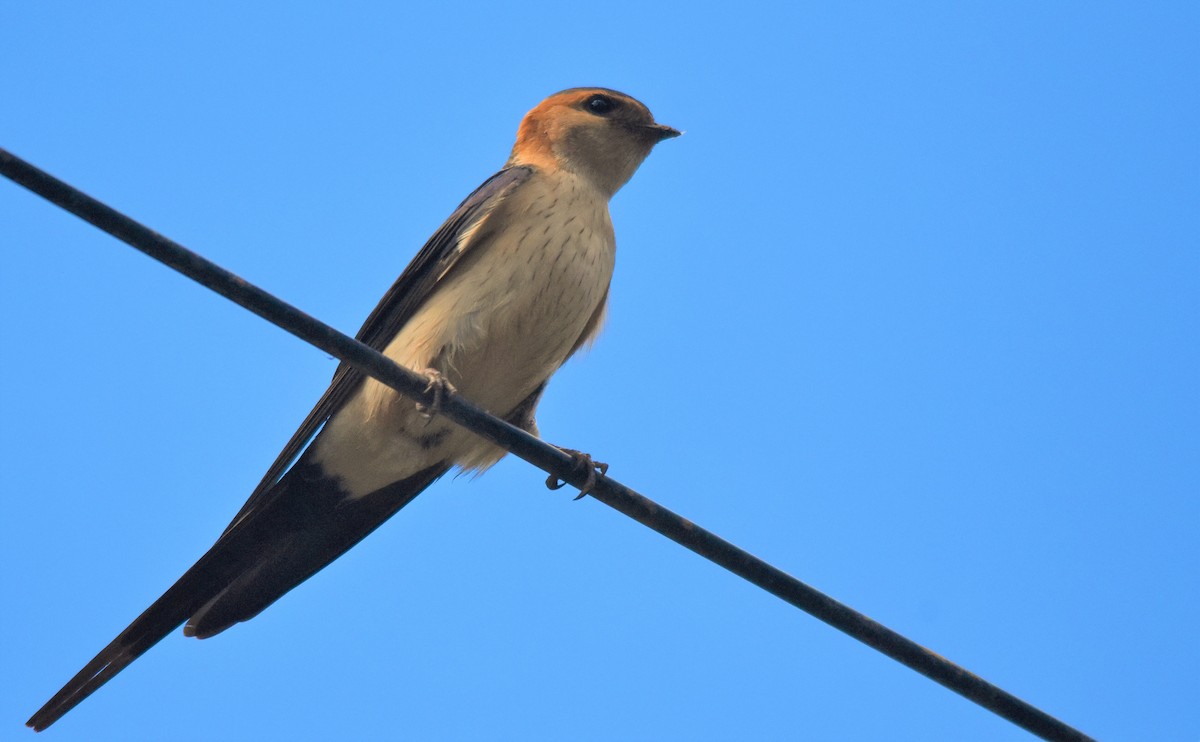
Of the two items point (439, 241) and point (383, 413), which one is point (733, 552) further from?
point (439, 241)

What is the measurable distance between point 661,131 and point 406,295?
1.75 metres

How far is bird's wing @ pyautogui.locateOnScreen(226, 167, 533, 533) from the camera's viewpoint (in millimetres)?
5293

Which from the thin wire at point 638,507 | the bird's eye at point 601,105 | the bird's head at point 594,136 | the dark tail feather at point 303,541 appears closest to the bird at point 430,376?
the dark tail feather at point 303,541

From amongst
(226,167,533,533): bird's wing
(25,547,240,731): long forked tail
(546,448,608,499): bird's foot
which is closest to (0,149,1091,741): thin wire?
(546,448,608,499): bird's foot

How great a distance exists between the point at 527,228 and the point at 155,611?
2169 millimetres

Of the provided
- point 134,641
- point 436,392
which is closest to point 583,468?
point 436,392

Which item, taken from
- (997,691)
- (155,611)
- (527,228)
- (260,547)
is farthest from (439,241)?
(997,691)

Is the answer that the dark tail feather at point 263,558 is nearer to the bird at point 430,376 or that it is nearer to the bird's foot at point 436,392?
the bird at point 430,376

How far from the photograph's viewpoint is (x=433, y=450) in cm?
559

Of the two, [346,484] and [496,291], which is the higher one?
[496,291]

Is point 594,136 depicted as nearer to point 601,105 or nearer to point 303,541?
point 601,105

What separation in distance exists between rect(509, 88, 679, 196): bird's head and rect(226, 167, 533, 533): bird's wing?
0.45 m

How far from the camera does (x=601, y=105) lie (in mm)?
6691

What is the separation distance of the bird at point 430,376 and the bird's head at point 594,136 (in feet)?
1.03
